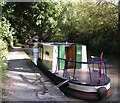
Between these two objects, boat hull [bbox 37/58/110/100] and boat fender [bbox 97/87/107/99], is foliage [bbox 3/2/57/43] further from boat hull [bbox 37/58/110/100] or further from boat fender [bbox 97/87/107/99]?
boat fender [bbox 97/87/107/99]

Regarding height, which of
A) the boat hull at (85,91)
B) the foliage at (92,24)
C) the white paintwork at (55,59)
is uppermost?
the foliage at (92,24)

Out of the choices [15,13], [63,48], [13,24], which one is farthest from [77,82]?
[13,24]

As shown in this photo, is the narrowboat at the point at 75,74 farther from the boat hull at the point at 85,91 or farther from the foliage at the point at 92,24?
the foliage at the point at 92,24

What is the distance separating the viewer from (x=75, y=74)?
11.2 m

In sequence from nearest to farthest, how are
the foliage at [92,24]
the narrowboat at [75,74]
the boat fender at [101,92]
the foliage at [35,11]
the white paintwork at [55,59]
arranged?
1. the boat fender at [101,92]
2. the narrowboat at [75,74]
3. the white paintwork at [55,59]
4. the foliage at [35,11]
5. the foliage at [92,24]

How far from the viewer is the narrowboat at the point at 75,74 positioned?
9.60 meters

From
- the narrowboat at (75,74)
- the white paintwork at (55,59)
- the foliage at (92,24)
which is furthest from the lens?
the foliage at (92,24)

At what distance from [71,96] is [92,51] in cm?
2013

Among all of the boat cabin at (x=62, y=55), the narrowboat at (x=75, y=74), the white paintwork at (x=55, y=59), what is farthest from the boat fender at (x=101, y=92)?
the white paintwork at (x=55, y=59)

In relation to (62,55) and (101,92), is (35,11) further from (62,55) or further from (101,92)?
(101,92)

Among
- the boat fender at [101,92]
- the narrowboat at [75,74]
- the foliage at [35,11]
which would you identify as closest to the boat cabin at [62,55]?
the narrowboat at [75,74]

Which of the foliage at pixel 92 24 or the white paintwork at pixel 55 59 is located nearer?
the white paintwork at pixel 55 59

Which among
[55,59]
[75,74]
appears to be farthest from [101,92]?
[55,59]

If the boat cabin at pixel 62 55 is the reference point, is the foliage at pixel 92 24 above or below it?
above
